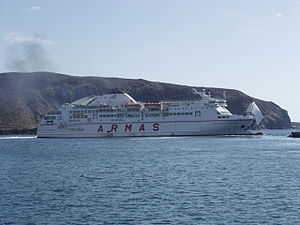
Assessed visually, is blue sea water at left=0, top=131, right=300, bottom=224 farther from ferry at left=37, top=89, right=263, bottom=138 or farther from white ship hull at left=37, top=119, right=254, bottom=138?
ferry at left=37, top=89, right=263, bottom=138

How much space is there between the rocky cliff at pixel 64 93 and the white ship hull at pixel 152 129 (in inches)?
2826

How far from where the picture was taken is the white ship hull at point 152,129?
3046 inches

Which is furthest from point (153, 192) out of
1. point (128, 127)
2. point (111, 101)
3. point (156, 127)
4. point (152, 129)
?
point (111, 101)

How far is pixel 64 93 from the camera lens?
171 metres

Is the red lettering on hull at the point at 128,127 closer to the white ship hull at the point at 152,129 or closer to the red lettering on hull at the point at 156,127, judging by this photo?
the white ship hull at the point at 152,129

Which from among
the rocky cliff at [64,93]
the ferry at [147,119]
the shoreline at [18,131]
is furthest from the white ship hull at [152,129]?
the rocky cliff at [64,93]

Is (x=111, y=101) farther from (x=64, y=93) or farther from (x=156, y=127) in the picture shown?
(x=64, y=93)

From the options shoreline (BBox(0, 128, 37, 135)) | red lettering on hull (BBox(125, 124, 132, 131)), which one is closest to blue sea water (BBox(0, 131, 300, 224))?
red lettering on hull (BBox(125, 124, 132, 131))

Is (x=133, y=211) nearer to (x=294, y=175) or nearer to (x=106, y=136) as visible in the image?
(x=294, y=175)

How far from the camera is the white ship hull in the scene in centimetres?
7738

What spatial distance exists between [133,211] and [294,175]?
14.0 meters

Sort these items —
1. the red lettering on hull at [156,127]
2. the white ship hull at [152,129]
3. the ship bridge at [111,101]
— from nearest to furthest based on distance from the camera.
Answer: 1. the white ship hull at [152,129]
2. the red lettering on hull at [156,127]
3. the ship bridge at [111,101]

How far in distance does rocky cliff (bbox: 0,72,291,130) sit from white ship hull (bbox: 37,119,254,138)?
71.8 meters

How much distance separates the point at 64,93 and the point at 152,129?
97.5m
